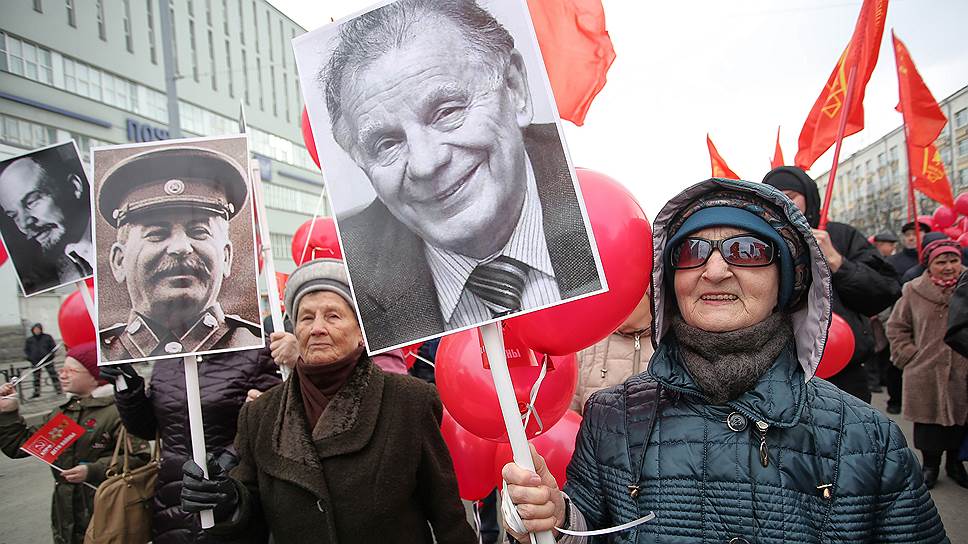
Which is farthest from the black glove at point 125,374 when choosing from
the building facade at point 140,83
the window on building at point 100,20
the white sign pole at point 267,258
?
the window on building at point 100,20

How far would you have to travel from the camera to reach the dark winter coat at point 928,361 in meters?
4.62

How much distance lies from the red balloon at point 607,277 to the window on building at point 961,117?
15870mm

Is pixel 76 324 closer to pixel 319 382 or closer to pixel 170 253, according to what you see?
pixel 170 253

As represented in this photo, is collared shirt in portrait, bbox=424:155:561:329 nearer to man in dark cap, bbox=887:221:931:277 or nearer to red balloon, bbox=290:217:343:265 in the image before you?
red balloon, bbox=290:217:343:265

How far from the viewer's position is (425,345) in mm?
4793

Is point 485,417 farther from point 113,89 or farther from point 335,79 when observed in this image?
point 113,89

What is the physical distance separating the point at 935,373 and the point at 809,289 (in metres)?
4.36

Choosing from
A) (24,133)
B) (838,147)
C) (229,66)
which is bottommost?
(838,147)

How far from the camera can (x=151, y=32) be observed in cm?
2889

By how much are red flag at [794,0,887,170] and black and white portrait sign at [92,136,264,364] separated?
308 cm

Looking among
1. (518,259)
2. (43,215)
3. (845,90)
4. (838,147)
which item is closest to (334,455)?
(518,259)

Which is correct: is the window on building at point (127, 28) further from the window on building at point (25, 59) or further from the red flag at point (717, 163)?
the red flag at point (717, 163)

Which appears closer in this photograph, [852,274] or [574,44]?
[574,44]

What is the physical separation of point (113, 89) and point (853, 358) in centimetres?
3064
